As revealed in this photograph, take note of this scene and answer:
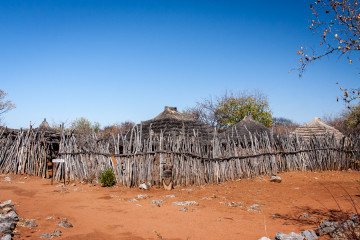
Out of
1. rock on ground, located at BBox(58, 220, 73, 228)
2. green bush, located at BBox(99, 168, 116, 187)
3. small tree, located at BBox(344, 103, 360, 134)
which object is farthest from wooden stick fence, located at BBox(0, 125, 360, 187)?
small tree, located at BBox(344, 103, 360, 134)

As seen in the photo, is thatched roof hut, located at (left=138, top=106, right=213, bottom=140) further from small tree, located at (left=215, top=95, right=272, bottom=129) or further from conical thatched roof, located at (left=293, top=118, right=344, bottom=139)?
small tree, located at (left=215, top=95, right=272, bottom=129)

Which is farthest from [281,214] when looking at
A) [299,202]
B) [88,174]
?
[88,174]

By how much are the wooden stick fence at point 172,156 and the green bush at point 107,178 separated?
0.19 m

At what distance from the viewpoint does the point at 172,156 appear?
8508mm

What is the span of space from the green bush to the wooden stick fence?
0.19 meters

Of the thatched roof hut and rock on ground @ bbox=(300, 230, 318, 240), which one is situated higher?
the thatched roof hut

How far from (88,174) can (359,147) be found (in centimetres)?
1283

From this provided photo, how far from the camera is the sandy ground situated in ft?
14.0

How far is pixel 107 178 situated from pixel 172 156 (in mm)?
2354

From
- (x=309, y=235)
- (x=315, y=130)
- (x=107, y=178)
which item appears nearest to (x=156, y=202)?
(x=107, y=178)

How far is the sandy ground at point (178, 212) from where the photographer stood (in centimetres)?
427

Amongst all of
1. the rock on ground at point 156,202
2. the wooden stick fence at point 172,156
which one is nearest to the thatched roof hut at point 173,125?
the wooden stick fence at point 172,156

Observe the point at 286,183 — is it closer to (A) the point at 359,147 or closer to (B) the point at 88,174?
(A) the point at 359,147

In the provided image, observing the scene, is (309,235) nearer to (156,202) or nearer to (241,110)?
(156,202)
